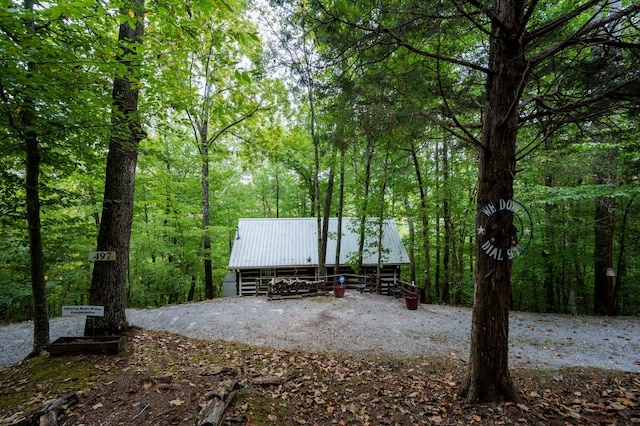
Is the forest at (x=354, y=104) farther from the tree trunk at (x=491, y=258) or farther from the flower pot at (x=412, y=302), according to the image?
the flower pot at (x=412, y=302)

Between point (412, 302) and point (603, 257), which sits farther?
point (412, 302)

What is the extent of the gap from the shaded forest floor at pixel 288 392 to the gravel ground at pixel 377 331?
1.21m

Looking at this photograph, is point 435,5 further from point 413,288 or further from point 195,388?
point 413,288

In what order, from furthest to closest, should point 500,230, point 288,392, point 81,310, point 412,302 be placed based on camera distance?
point 412,302
point 81,310
point 288,392
point 500,230

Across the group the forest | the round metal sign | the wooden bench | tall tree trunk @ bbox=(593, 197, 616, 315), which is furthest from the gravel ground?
the round metal sign

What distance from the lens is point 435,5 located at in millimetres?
3275

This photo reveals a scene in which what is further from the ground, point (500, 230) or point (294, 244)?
point (500, 230)

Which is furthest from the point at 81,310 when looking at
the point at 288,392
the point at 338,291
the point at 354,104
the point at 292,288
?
the point at 338,291

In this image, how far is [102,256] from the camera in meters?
4.65

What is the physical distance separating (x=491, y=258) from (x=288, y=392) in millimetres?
3242

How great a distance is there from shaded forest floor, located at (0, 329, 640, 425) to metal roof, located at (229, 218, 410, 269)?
825 cm

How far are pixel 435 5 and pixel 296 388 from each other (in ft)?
17.9

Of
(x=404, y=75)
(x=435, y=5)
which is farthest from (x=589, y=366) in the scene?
(x=435, y=5)

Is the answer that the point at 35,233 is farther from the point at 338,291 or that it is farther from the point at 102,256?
the point at 338,291
